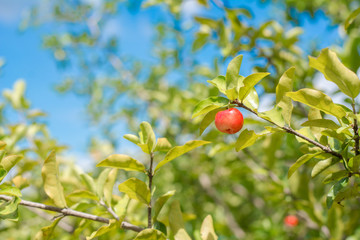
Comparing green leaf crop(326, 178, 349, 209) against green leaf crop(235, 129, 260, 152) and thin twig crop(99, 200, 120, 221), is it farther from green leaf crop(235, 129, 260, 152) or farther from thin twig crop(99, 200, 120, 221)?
thin twig crop(99, 200, 120, 221)

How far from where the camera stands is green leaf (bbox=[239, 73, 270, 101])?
0.93 metres

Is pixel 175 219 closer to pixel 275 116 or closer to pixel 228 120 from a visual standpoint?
pixel 228 120

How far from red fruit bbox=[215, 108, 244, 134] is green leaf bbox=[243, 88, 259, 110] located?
0.05 metres

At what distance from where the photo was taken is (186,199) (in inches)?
161

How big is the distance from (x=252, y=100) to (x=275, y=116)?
4.0 inches

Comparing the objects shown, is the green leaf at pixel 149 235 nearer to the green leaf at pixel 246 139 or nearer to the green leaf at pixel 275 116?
the green leaf at pixel 246 139

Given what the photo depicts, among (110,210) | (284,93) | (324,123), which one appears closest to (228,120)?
(284,93)

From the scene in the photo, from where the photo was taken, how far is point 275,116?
98 cm

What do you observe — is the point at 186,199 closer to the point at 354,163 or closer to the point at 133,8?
the point at 133,8

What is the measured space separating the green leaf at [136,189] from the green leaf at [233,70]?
0.48 metres

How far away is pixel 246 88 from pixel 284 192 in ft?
4.66

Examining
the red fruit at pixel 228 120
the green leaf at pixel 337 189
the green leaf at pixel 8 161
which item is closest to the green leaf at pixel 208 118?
the red fruit at pixel 228 120

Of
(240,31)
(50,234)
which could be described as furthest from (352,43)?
(50,234)

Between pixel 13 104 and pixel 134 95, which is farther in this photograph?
pixel 134 95
